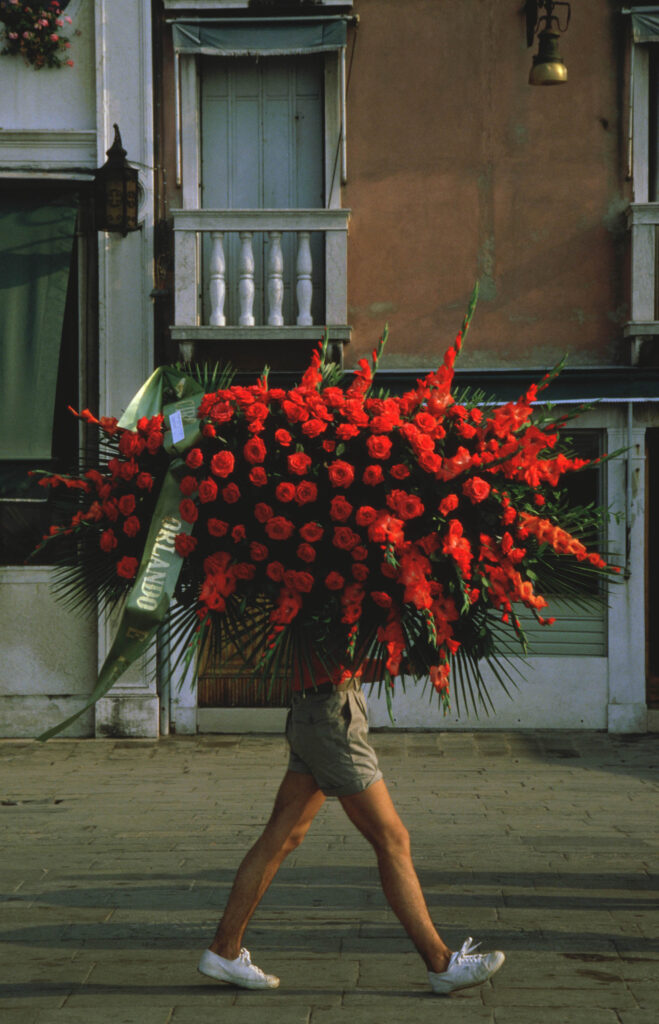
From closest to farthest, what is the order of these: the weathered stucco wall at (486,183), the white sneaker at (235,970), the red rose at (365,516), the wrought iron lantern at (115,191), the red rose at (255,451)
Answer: the red rose at (365,516)
the red rose at (255,451)
the white sneaker at (235,970)
the wrought iron lantern at (115,191)
the weathered stucco wall at (486,183)

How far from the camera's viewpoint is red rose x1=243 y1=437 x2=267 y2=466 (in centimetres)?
440

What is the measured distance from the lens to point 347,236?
38.5 feet

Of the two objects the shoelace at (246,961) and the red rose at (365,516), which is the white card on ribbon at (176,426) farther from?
the shoelace at (246,961)

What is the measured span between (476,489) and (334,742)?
0.99m

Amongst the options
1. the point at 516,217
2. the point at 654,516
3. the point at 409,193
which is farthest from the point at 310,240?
the point at 654,516

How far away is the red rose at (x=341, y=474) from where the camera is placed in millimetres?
4340

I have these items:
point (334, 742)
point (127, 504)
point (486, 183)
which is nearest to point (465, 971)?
point (334, 742)

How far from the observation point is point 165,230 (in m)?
11.8

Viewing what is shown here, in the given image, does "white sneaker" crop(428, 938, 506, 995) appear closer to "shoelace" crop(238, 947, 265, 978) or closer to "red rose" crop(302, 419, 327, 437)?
"shoelace" crop(238, 947, 265, 978)

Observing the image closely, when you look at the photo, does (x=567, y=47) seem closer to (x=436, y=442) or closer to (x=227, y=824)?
(x=227, y=824)

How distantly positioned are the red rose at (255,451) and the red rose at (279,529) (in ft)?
0.72

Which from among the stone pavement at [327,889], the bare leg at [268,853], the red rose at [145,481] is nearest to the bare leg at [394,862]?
the bare leg at [268,853]

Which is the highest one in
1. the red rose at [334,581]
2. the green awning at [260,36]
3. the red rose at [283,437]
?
the green awning at [260,36]

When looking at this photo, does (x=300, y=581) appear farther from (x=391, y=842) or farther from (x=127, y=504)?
(x=391, y=842)
